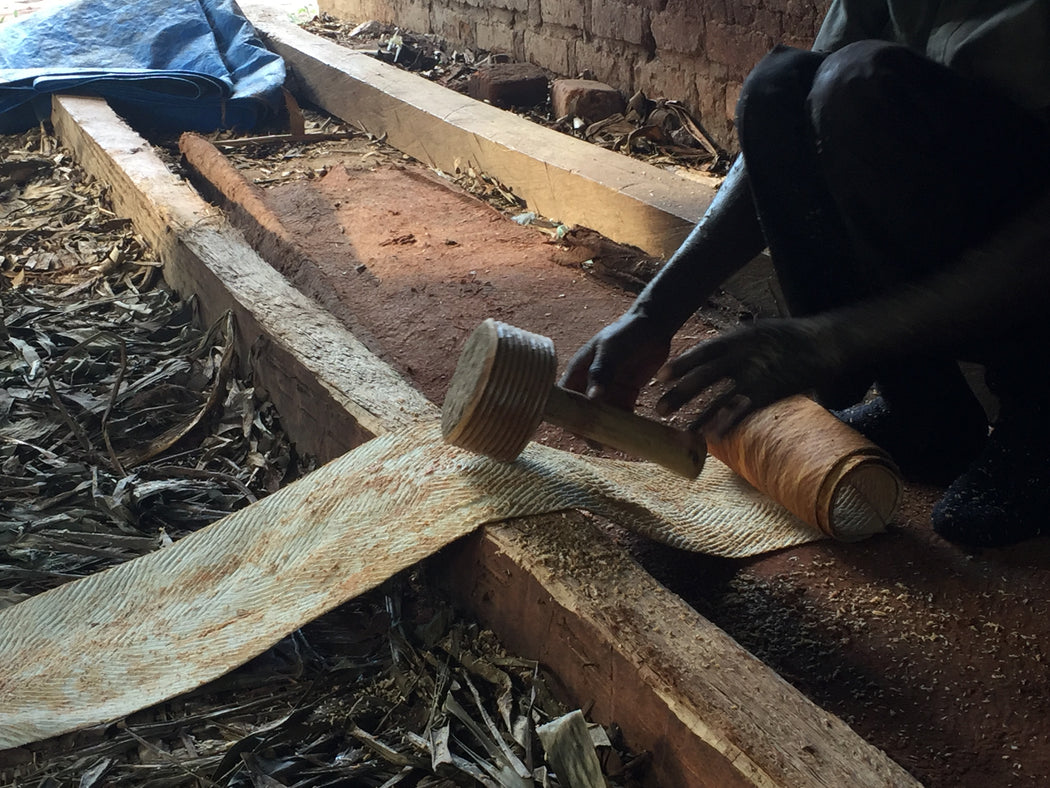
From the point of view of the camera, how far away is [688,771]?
1.40 m

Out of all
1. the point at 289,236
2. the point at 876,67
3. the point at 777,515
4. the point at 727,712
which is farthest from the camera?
the point at 289,236

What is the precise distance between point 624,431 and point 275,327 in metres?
1.34

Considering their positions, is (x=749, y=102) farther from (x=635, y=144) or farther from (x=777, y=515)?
(x=635, y=144)

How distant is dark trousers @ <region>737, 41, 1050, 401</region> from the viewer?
5.64 ft

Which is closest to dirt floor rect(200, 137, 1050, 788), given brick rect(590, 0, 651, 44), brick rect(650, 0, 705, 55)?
brick rect(650, 0, 705, 55)

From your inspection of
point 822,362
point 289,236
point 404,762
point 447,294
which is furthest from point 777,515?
point 289,236

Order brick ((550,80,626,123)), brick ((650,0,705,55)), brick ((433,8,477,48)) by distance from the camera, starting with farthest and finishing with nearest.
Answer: brick ((433,8,477,48)) < brick ((550,80,626,123)) < brick ((650,0,705,55))

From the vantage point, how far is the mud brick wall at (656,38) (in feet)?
14.8

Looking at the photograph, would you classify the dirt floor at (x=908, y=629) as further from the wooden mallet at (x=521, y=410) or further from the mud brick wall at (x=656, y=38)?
the mud brick wall at (x=656, y=38)

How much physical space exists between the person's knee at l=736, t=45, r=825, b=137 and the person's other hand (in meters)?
0.49

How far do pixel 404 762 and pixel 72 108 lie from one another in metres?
5.01

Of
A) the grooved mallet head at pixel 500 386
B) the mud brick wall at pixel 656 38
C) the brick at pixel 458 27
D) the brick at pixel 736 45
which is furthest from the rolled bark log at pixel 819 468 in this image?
the brick at pixel 458 27

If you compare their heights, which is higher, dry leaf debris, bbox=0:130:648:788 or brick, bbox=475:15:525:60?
brick, bbox=475:15:525:60

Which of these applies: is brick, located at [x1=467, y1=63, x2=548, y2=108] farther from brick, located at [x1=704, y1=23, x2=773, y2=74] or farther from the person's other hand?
the person's other hand
